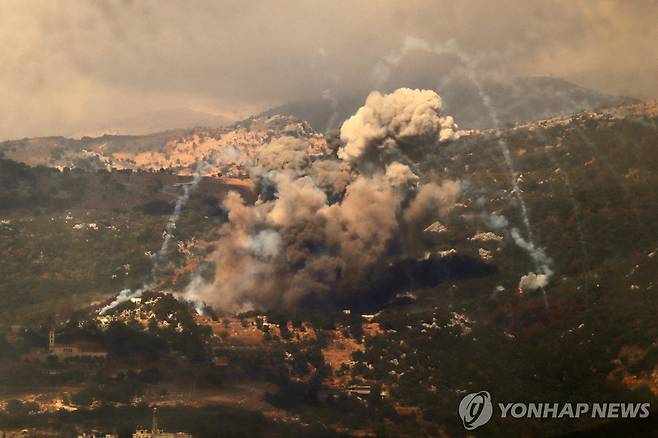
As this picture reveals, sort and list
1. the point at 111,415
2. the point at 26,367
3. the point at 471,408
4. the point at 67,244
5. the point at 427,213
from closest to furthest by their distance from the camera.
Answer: the point at 111,415 → the point at 471,408 → the point at 26,367 → the point at 427,213 → the point at 67,244

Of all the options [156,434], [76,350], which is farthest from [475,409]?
[76,350]

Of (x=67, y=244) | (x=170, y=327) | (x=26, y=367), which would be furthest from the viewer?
(x=67, y=244)

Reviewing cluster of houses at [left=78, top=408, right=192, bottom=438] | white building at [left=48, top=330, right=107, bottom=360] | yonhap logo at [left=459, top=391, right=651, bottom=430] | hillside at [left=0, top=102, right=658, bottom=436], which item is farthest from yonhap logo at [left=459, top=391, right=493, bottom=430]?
white building at [left=48, top=330, right=107, bottom=360]

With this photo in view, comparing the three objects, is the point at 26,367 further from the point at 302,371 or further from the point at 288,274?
the point at 288,274

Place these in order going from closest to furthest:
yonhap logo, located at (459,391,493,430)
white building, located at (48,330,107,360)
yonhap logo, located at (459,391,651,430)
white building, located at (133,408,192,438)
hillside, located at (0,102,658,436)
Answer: yonhap logo, located at (459,391,651,430) → white building, located at (133,408,192,438) → yonhap logo, located at (459,391,493,430) → hillside, located at (0,102,658,436) → white building, located at (48,330,107,360)

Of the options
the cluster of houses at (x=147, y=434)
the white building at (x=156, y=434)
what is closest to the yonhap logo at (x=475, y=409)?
the white building at (x=156, y=434)

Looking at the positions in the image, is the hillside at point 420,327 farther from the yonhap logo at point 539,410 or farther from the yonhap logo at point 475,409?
the yonhap logo at point 475,409

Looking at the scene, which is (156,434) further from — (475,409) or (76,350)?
(475,409)

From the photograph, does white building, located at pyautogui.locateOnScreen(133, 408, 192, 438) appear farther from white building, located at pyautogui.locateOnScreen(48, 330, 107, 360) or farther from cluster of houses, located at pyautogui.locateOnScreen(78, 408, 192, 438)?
white building, located at pyautogui.locateOnScreen(48, 330, 107, 360)

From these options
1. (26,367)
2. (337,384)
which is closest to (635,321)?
(337,384)
